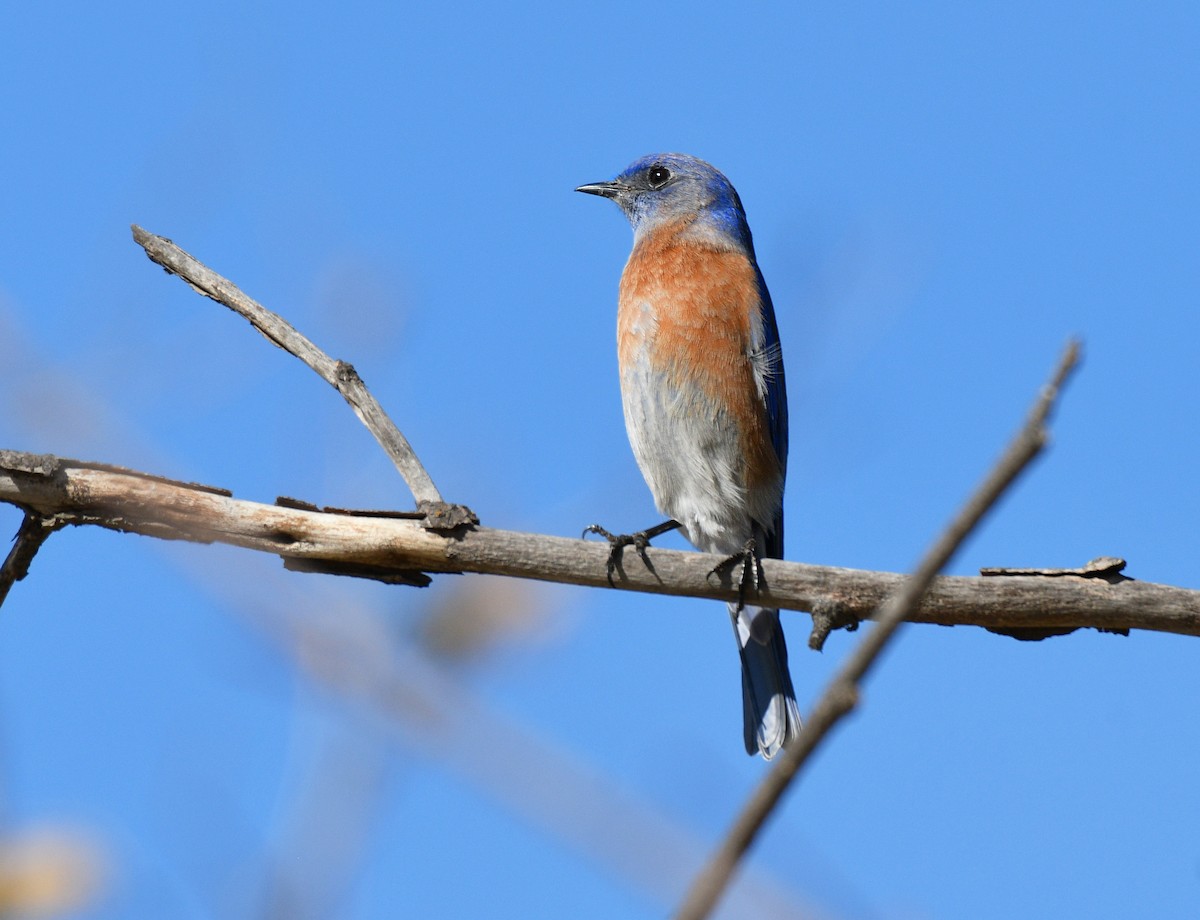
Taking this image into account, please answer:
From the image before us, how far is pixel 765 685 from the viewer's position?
6.54 metres

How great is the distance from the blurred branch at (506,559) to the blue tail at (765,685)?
84.2 inches

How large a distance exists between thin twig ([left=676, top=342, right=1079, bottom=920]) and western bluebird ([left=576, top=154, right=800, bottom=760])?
4.54 meters

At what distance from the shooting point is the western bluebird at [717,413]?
6.09 meters

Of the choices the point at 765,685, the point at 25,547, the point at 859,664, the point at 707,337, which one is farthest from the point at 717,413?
the point at 859,664

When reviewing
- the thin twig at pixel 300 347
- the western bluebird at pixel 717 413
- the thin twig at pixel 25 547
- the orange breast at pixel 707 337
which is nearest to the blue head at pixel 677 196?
the western bluebird at pixel 717 413

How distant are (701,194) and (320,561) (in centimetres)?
399

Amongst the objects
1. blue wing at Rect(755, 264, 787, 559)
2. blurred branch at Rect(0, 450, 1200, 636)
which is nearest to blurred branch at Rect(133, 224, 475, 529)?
blurred branch at Rect(0, 450, 1200, 636)

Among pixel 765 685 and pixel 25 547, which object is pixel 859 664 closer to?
pixel 25 547

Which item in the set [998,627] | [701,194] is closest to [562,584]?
[998,627]

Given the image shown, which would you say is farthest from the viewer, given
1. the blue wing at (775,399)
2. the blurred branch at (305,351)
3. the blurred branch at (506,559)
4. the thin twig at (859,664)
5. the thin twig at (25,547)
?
the blue wing at (775,399)

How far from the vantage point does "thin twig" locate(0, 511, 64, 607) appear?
405 cm

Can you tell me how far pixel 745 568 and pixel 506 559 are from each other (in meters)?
0.80

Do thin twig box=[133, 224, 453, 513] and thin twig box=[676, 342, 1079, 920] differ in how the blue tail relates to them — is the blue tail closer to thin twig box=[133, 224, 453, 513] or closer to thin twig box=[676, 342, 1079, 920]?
thin twig box=[133, 224, 453, 513]

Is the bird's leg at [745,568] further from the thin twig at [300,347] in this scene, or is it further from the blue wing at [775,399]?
the blue wing at [775,399]
